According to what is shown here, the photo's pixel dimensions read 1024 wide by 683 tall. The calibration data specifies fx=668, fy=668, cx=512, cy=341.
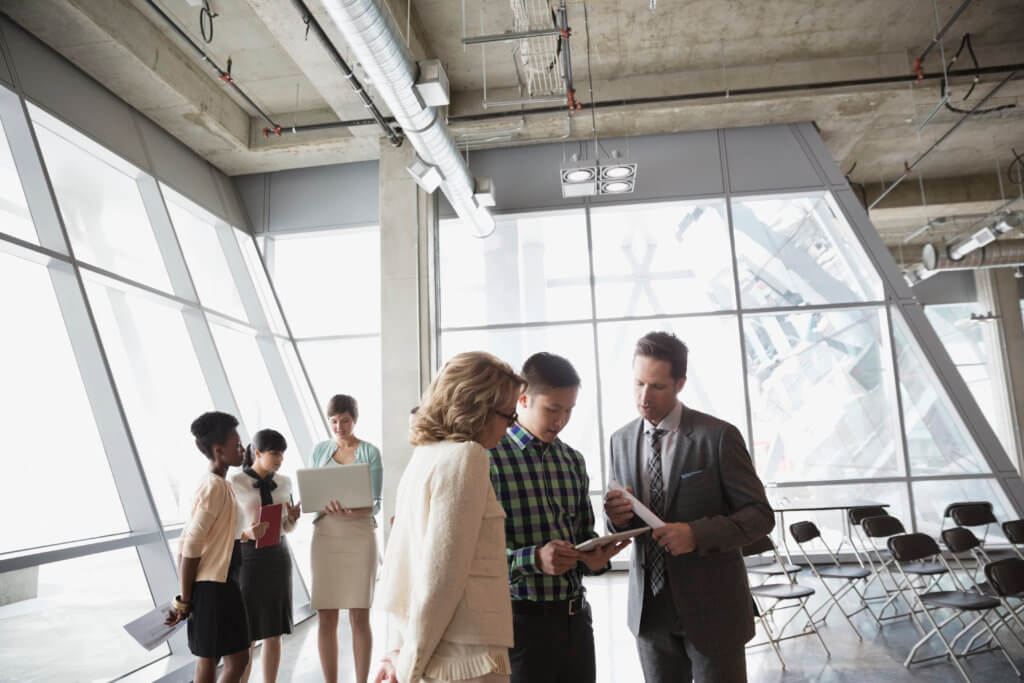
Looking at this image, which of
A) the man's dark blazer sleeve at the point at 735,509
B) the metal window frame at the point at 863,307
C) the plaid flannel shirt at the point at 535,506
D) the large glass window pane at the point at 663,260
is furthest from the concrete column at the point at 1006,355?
the plaid flannel shirt at the point at 535,506

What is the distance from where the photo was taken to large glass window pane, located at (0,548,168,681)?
12.9 feet

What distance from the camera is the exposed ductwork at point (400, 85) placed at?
415 cm

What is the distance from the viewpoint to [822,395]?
746 cm

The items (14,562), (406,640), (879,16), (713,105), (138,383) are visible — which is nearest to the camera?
(406,640)

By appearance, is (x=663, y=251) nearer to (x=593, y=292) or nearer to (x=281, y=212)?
(x=593, y=292)

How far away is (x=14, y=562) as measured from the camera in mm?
3586

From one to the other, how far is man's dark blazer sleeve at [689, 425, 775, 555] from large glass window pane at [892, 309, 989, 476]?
21.0 ft

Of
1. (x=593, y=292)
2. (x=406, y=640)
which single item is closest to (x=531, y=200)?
(x=593, y=292)

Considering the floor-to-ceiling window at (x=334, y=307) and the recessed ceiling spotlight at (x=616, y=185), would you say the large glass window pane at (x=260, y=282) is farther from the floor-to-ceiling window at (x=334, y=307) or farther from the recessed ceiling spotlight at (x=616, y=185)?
the recessed ceiling spotlight at (x=616, y=185)

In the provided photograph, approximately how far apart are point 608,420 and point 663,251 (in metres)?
2.07

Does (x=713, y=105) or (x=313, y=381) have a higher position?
(x=713, y=105)

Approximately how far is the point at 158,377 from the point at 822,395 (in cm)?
683

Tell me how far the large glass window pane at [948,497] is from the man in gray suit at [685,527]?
21.1 feet

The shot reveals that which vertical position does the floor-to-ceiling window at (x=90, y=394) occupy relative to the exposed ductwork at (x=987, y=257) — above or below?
below
